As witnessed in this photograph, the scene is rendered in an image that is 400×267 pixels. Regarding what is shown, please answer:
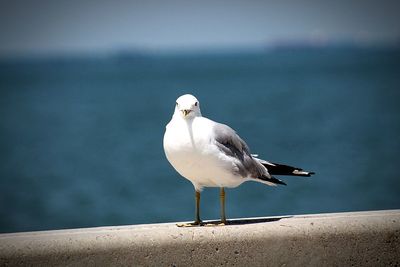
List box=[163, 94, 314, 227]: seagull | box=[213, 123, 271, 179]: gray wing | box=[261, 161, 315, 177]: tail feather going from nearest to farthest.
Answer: box=[163, 94, 314, 227]: seagull, box=[213, 123, 271, 179]: gray wing, box=[261, 161, 315, 177]: tail feather

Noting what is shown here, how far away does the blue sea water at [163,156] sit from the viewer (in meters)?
21.5

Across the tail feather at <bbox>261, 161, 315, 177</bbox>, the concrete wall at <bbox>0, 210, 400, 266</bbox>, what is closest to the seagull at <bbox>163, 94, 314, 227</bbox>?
the tail feather at <bbox>261, 161, 315, 177</bbox>

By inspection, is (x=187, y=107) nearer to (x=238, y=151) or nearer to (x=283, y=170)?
(x=238, y=151)

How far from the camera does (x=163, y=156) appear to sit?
31.7 meters

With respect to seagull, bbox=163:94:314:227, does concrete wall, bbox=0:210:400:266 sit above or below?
below

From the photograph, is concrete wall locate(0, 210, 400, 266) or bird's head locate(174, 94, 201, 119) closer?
concrete wall locate(0, 210, 400, 266)

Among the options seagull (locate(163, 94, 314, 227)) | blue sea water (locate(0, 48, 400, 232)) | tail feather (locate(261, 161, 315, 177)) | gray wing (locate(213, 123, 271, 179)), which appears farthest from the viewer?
blue sea water (locate(0, 48, 400, 232))

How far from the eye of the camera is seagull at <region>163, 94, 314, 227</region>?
5.55 meters

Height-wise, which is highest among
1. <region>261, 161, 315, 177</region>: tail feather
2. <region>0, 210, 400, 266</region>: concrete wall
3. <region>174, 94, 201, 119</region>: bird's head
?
<region>174, 94, 201, 119</region>: bird's head

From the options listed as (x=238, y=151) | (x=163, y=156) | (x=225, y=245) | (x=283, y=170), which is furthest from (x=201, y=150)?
(x=163, y=156)

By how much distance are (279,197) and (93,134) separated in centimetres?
2124

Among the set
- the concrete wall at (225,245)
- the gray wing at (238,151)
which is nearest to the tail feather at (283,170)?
the gray wing at (238,151)

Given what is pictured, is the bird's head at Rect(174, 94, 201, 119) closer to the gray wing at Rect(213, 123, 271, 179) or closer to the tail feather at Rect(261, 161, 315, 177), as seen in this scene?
the gray wing at Rect(213, 123, 271, 179)

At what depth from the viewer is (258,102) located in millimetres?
56281
